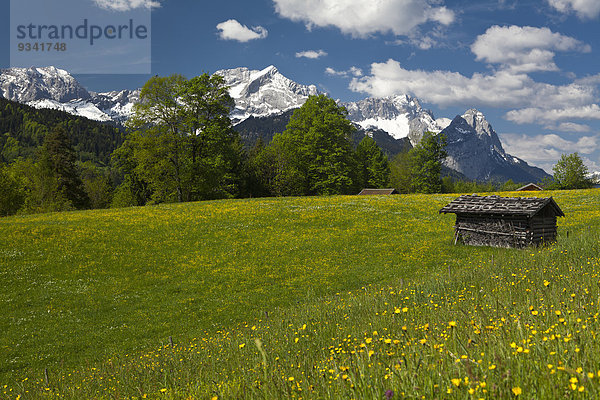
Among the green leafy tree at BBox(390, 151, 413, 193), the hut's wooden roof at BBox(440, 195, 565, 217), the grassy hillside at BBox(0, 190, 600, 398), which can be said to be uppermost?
the green leafy tree at BBox(390, 151, 413, 193)

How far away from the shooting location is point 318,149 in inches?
2434

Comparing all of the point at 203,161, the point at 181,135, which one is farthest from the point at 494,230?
the point at 181,135

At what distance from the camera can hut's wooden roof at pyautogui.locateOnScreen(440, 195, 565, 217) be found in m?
23.4

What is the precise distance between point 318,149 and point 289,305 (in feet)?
155

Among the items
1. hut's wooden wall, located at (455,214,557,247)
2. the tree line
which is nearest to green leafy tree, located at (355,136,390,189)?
the tree line

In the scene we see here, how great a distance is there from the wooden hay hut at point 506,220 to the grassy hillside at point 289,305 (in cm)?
166

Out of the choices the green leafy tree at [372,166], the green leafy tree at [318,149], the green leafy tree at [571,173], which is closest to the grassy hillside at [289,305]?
the green leafy tree at [318,149]

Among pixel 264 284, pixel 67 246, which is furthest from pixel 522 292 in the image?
pixel 67 246

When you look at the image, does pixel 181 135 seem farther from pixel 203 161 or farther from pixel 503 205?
pixel 503 205

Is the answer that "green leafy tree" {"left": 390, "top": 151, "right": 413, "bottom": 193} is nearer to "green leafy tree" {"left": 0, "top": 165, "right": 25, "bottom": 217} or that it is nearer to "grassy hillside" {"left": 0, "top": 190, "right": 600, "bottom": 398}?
"grassy hillside" {"left": 0, "top": 190, "right": 600, "bottom": 398}

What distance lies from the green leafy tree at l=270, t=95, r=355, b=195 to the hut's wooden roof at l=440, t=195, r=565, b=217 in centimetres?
3451

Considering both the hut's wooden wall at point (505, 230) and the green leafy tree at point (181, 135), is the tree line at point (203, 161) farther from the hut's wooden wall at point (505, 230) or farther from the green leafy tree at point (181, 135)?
the hut's wooden wall at point (505, 230)

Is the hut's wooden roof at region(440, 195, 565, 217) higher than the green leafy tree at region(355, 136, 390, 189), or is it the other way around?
the green leafy tree at region(355, 136, 390, 189)

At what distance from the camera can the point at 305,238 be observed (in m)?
29.4
